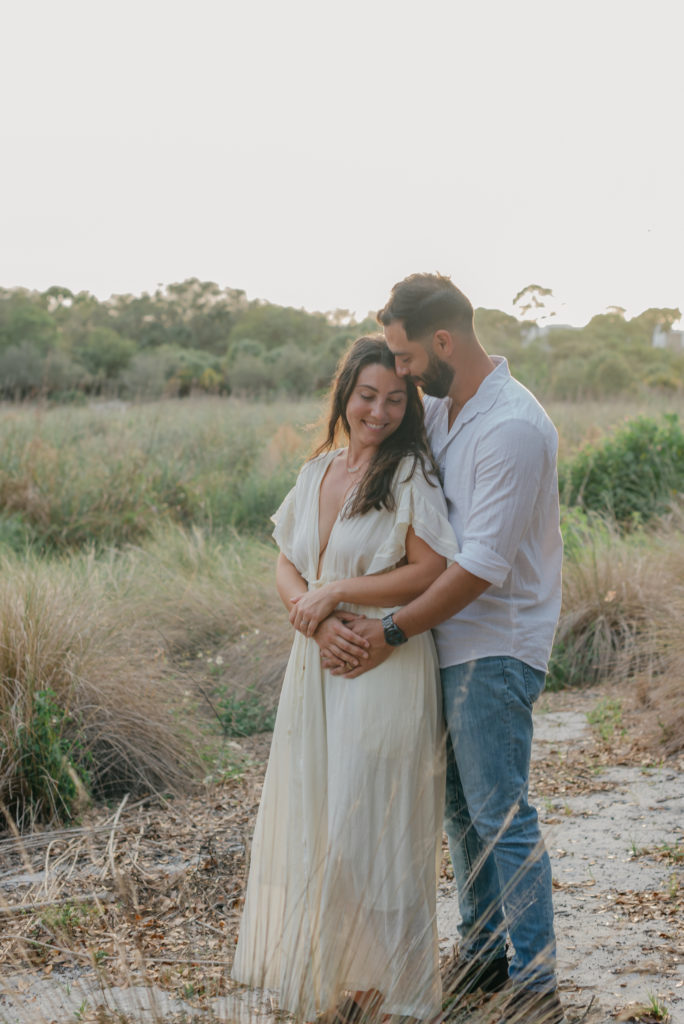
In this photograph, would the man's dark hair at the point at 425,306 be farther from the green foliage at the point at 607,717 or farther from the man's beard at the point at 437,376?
the green foliage at the point at 607,717

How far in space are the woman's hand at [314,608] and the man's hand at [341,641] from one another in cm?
3

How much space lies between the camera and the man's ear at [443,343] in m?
2.86

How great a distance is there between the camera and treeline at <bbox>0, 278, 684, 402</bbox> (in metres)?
26.1

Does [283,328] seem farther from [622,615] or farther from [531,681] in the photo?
[531,681]

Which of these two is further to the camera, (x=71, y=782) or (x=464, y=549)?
(x=71, y=782)

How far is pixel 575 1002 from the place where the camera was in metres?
2.98

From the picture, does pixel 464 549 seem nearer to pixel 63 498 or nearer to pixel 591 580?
pixel 591 580

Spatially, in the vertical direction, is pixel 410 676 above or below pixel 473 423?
below

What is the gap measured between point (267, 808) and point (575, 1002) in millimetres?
1041

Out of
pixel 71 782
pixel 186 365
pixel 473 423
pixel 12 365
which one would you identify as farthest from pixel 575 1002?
pixel 186 365

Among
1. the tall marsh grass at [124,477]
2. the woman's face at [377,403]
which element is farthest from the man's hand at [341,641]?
the tall marsh grass at [124,477]

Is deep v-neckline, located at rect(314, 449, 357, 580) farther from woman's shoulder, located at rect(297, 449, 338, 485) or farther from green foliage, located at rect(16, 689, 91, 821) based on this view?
green foliage, located at rect(16, 689, 91, 821)

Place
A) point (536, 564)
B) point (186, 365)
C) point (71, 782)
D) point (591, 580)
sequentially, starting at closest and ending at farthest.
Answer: point (536, 564), point (71, 782), point (591, 580), point (186, 365)

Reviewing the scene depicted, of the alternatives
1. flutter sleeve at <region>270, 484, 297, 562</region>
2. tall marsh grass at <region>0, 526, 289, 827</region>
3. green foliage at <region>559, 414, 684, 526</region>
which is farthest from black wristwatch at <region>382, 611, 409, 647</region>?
green foliage at <region>559, 414, 684, 526</region>
